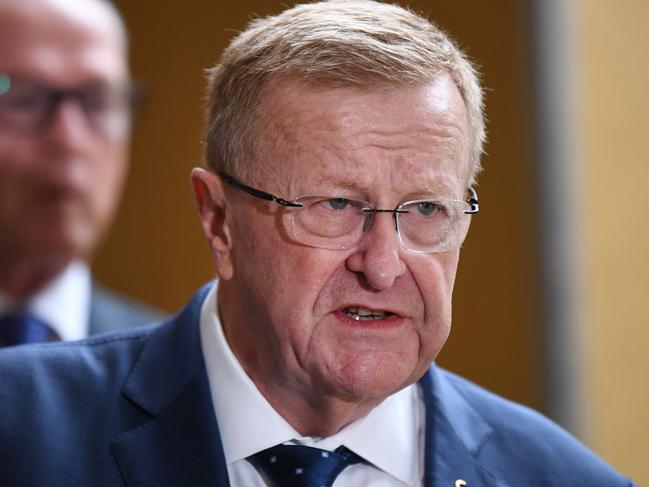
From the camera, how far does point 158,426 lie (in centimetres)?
156

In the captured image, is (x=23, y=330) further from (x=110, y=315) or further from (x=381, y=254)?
(x=381, y=254)

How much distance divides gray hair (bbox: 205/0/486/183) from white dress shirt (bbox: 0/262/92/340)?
72cm

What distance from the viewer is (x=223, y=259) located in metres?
1.60

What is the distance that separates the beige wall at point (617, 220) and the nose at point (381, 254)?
1.61m

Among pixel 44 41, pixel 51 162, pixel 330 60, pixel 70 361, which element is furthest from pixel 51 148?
pixel 330 60

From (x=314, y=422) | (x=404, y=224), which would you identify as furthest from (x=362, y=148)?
(x=314, y=422)

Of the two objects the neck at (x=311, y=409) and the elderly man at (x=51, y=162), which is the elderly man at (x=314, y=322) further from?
the elderly man at (x=51, y=162)

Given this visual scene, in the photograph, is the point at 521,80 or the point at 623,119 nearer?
the point at 521,80

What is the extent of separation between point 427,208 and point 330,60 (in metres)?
0.22

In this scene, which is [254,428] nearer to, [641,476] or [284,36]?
[284,36]

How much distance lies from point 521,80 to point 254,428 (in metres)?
0.65

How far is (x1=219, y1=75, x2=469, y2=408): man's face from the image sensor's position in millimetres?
1388

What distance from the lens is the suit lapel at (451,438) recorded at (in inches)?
62.7

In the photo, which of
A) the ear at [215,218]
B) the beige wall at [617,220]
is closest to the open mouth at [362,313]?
the ear at [215,218]
